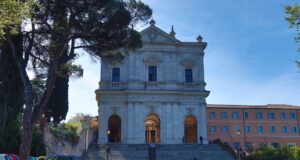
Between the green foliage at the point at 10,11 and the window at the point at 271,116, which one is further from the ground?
the window at the point at 271,116

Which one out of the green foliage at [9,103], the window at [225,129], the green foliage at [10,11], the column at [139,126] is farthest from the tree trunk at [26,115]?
the window at [225,129]

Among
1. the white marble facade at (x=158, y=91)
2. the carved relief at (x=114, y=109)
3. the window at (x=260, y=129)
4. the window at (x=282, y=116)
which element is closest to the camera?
the white marble facade at (x=158, y=91)

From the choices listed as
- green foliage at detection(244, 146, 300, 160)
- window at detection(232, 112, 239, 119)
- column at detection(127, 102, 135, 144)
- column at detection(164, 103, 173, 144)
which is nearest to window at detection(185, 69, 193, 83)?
column at detection(164, 103, 173, 144)

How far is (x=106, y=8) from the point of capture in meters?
18.7

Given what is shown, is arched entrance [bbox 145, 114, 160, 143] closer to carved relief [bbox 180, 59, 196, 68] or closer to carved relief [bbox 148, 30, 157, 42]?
carved relief [bbox 180, 59, 196, 68]

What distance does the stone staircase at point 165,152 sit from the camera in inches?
1067

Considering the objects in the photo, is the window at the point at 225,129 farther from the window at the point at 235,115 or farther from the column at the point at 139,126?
the column at the point at 139,126

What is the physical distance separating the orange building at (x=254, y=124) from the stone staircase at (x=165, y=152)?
24.8 metres

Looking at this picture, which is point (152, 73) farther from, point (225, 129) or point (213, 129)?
point (225, 129)

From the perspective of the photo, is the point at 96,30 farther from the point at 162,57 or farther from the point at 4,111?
the point at 162,57

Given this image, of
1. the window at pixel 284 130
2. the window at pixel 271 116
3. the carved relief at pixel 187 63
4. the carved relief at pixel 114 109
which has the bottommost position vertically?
the window at pixel 284 130

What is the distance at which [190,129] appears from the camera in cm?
3884

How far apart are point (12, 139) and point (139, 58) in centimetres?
1737

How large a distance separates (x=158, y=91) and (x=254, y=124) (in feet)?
83.1
